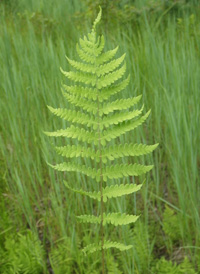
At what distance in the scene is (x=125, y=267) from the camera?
151 centimetres

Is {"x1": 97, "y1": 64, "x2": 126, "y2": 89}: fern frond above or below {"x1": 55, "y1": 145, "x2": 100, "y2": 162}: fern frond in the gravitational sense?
above

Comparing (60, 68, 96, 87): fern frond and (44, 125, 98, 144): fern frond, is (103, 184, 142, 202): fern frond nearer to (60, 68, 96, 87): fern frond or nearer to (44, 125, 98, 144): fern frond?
(44, 125, 98, 144): fern frond

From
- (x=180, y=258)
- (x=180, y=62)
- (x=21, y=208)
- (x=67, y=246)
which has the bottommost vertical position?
(x=180, y=258)

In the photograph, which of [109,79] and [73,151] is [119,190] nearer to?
[73,151]

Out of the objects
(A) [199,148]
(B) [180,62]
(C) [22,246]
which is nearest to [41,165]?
(C) [22,246]

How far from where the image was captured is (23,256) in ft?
5.23

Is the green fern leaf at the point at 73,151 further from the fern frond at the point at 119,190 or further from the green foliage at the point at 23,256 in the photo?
the green foliage at the point at 23,256

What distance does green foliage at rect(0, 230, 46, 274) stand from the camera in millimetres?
1573

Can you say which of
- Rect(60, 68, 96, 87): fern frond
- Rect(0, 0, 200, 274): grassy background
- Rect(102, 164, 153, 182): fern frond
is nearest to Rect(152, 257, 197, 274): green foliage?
Rect(0, 0, 200, 274): grassy background

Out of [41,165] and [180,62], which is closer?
[41,165]

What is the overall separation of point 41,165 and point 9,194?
0.74 ft

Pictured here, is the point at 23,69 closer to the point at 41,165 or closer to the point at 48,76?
the point at 48,76

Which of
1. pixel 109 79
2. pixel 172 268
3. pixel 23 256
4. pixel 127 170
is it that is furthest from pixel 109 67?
pixel 23 256

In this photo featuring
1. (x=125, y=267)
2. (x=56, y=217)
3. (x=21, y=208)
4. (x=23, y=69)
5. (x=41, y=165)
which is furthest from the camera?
(x=23, y=69)
